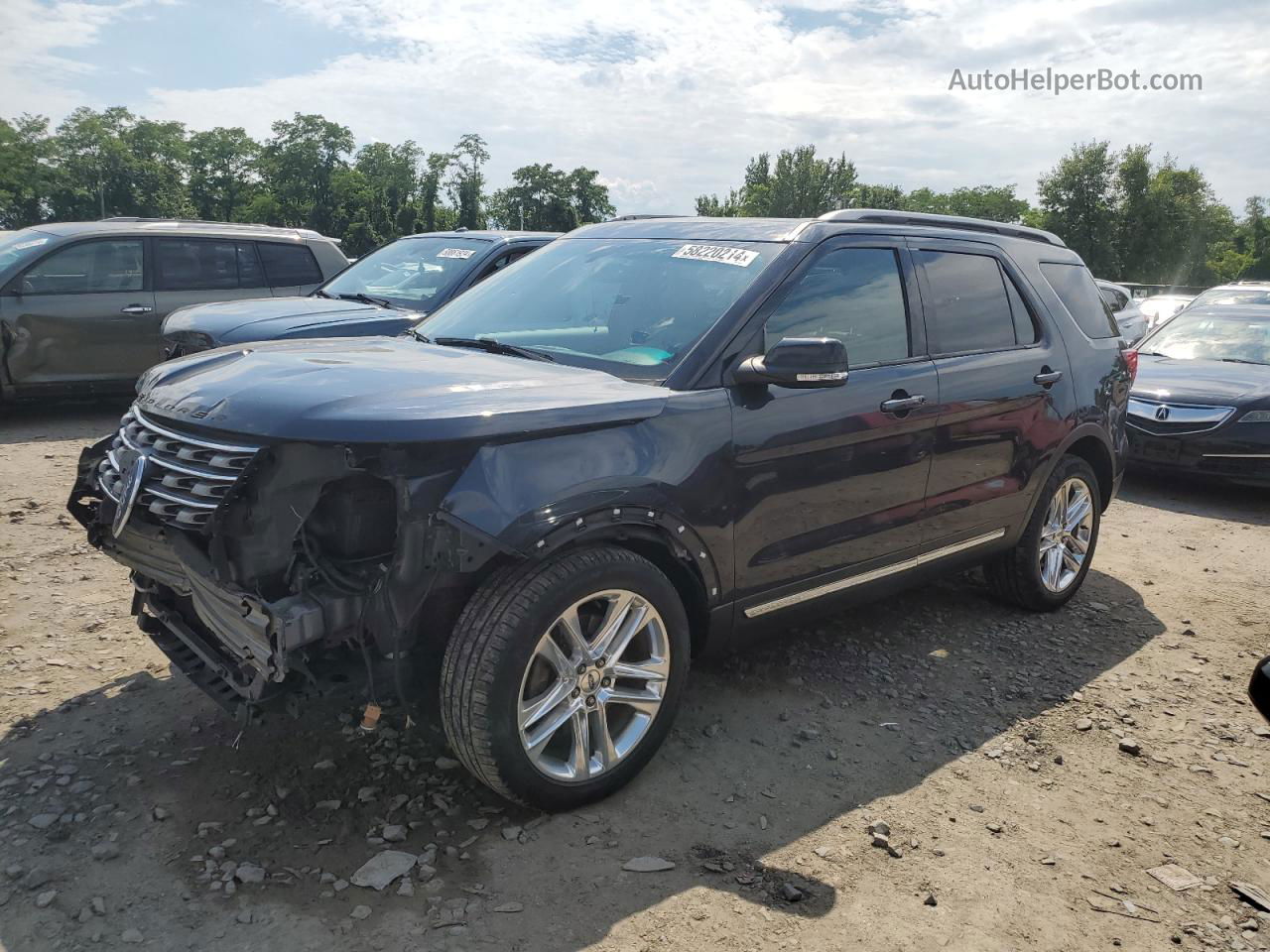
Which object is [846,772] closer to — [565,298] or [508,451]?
[508,451]

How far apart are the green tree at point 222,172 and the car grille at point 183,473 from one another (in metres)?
74.0

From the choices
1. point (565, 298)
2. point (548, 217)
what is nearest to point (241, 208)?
point (548, 217)

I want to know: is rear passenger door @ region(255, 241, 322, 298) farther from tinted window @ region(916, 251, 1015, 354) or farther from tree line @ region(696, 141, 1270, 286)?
tree line @ region(696, 141, 1270, 286)

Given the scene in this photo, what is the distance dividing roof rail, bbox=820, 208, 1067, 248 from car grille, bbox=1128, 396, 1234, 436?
11.4 feet

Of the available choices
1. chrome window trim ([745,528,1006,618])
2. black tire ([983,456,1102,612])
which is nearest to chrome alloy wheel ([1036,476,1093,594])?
black tire ([983,456,1102,612])

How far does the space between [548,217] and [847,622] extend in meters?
62.3

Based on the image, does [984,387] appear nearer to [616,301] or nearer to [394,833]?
[616,301]

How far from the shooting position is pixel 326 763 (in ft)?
10.8

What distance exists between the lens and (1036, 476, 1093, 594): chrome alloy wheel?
5.04 meters

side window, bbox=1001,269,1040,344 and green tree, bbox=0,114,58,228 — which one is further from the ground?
green tree, bbox=0,114,58,228

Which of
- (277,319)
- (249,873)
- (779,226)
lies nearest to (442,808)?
(249,873)

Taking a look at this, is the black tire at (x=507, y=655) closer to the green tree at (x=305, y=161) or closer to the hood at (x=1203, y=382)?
the hood at (x=1203, y=382)

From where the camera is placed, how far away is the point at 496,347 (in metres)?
3.76

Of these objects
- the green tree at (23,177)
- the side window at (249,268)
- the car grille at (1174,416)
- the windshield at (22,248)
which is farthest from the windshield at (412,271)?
the green tree at (23,177)
